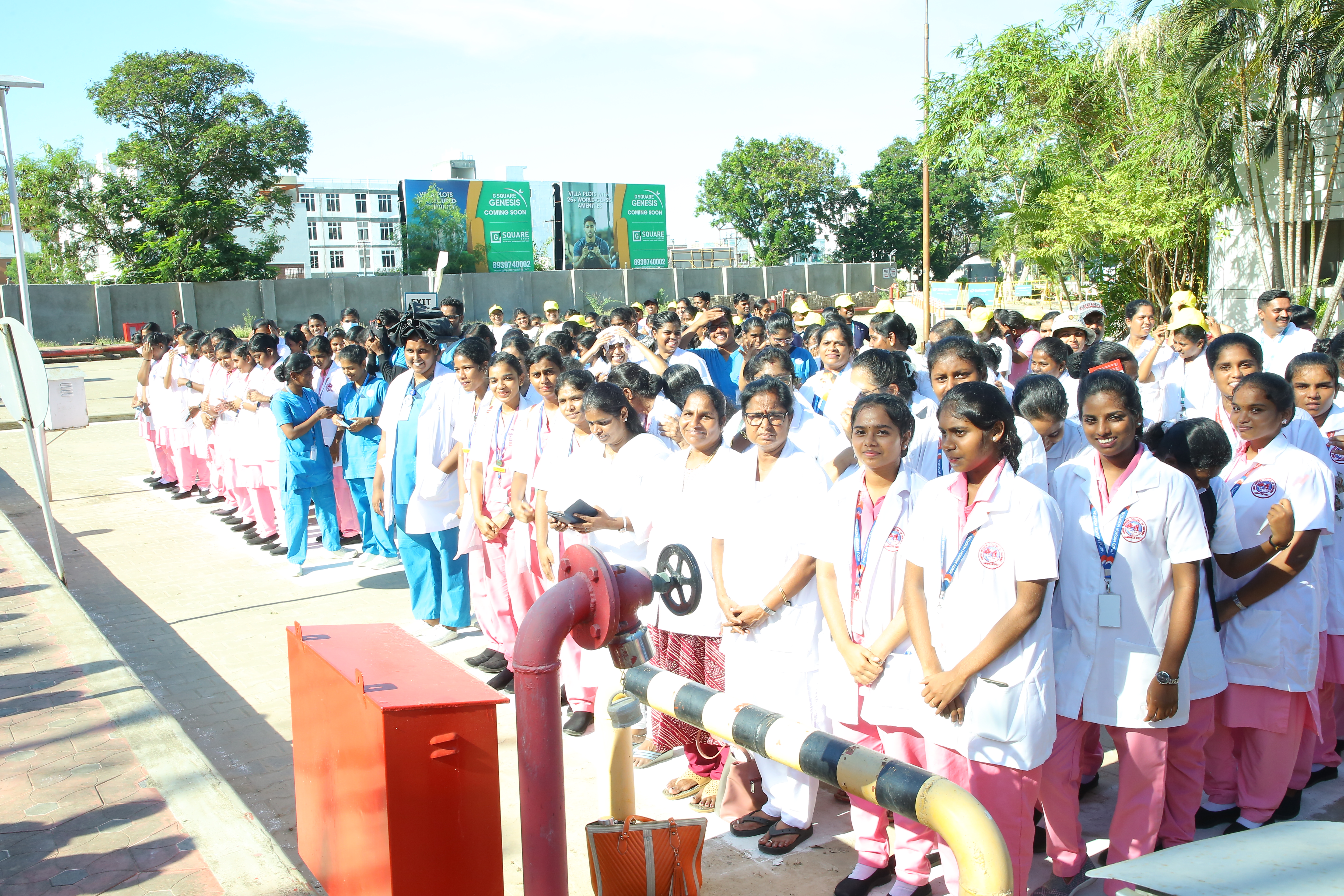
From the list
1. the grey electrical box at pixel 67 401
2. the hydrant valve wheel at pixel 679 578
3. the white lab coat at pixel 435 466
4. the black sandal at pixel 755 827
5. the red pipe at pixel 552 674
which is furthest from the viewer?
the grey electrical box at pixel 67 401

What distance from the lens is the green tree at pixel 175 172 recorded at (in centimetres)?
3612

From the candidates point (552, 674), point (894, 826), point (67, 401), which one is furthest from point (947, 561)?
point (67, 401)

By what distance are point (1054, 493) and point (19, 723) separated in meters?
5.10

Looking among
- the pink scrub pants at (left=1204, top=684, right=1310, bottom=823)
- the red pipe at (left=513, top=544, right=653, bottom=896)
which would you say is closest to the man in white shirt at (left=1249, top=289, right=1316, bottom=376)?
the pink scrub pants at (left=1204, top=684, right=1310, bottom=823)

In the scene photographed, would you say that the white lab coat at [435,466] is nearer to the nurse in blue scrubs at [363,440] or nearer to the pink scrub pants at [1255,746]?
the nurse in blue scrubs at [363,440]

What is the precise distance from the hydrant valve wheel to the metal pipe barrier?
0.19 meters

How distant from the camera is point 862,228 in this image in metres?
61.1

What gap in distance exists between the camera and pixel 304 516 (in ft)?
27.6

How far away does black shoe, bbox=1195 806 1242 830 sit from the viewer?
393cm

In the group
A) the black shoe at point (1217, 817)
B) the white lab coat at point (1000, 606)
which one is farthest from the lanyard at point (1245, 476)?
the black shoe at point (1217, 817)

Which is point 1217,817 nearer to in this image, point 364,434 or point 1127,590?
point 1127,590

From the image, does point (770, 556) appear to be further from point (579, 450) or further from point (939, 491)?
point (579, 450)

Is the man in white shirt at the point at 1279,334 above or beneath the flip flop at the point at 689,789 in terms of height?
above

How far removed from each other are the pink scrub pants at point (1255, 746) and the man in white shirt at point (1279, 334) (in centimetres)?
469
